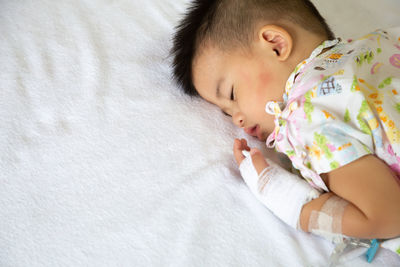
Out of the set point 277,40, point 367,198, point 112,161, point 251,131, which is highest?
point 277,40

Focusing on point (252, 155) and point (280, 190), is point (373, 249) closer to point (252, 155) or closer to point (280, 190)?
point (280, 190)

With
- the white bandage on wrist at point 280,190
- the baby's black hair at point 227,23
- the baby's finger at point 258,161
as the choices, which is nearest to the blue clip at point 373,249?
the white bandage on wrist at point 280,190

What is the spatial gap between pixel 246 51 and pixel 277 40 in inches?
3.5

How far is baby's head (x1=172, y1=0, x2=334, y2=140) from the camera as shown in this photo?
1117mm

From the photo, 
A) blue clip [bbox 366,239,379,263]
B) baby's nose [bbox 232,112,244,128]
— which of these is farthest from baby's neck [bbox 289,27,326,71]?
blue clip [bbox 366,239,379,263]

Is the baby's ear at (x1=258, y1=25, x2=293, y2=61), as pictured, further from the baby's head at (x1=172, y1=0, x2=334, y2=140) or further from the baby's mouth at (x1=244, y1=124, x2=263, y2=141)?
the baby's mouth at (x1=244, y1=124, x2=263, y2=141)

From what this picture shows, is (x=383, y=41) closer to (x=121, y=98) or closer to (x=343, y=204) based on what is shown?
(x=343, y=204)

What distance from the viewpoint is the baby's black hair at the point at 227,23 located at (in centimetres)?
115

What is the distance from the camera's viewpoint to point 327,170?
900 mm

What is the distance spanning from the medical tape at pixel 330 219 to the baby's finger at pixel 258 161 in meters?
0.17

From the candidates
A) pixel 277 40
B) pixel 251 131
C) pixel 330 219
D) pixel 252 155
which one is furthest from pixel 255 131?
pixel 330 219

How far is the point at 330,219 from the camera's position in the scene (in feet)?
2.97

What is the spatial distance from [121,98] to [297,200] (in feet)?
1.87

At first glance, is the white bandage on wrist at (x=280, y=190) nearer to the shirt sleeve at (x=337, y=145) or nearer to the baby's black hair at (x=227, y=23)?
the shirt sleeve at (x=337, y=145)
